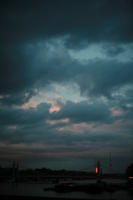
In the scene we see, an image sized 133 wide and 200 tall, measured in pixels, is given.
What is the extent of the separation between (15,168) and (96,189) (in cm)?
10991

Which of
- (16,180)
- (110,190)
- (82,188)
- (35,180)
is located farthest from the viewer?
(35,180)

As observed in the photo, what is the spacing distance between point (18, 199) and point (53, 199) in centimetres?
343

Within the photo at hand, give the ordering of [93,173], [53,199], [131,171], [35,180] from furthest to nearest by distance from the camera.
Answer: [93,173] → [35,180] → [131,171] → [53,199]

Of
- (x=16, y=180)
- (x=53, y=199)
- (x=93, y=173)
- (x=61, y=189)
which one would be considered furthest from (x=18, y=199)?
(x=93, y=173)

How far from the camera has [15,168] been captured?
168 meters

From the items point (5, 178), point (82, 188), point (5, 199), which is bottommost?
point (5, 178)

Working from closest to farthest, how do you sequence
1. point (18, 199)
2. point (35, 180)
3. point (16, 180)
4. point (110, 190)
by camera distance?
point (18, 199), point (110, 190), point (16, 180), point (35, 180)

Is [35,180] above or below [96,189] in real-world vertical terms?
below

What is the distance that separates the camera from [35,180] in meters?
148

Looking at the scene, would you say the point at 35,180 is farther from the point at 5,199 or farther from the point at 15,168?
the point at 5,199

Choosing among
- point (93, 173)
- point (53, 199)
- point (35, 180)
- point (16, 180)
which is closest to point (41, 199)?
point (53, 199)

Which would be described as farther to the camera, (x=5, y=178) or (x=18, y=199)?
(x=5, y=178)

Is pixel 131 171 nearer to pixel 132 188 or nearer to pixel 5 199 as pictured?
pixel 132 188

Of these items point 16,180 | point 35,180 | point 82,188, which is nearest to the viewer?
point 82,188
